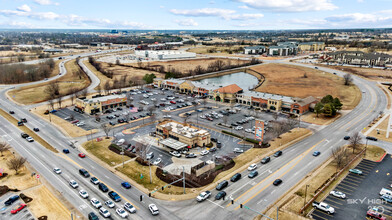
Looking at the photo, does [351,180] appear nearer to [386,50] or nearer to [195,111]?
[195,111]

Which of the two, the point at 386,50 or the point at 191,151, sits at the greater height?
the point at 386,50

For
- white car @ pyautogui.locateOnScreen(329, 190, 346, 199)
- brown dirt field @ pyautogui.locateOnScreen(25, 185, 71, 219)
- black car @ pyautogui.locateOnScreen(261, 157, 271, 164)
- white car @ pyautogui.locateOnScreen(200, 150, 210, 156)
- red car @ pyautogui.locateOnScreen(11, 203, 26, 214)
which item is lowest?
brown dirt field @ pyautogui.locateOnScreen(25, 185, 71, 219)

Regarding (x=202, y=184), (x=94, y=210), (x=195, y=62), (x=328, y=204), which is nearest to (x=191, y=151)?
(x=202, y=184)

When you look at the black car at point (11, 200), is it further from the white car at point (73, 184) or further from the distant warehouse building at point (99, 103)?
the distant warehouse building at point (99, 103)

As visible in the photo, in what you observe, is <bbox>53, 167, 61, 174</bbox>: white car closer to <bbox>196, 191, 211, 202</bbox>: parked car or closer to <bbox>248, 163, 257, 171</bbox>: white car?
<bbox>196, 191, 211, 202</bbox>: parked car

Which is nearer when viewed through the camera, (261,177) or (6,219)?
(6,219)

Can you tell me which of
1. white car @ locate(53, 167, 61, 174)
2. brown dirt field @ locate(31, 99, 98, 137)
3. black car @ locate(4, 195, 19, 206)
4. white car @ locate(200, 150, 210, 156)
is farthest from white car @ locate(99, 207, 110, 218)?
brown dirt field @ locate(31, 99, 98, 137)

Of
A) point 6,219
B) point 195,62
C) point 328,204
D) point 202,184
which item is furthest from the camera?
point 195,62
